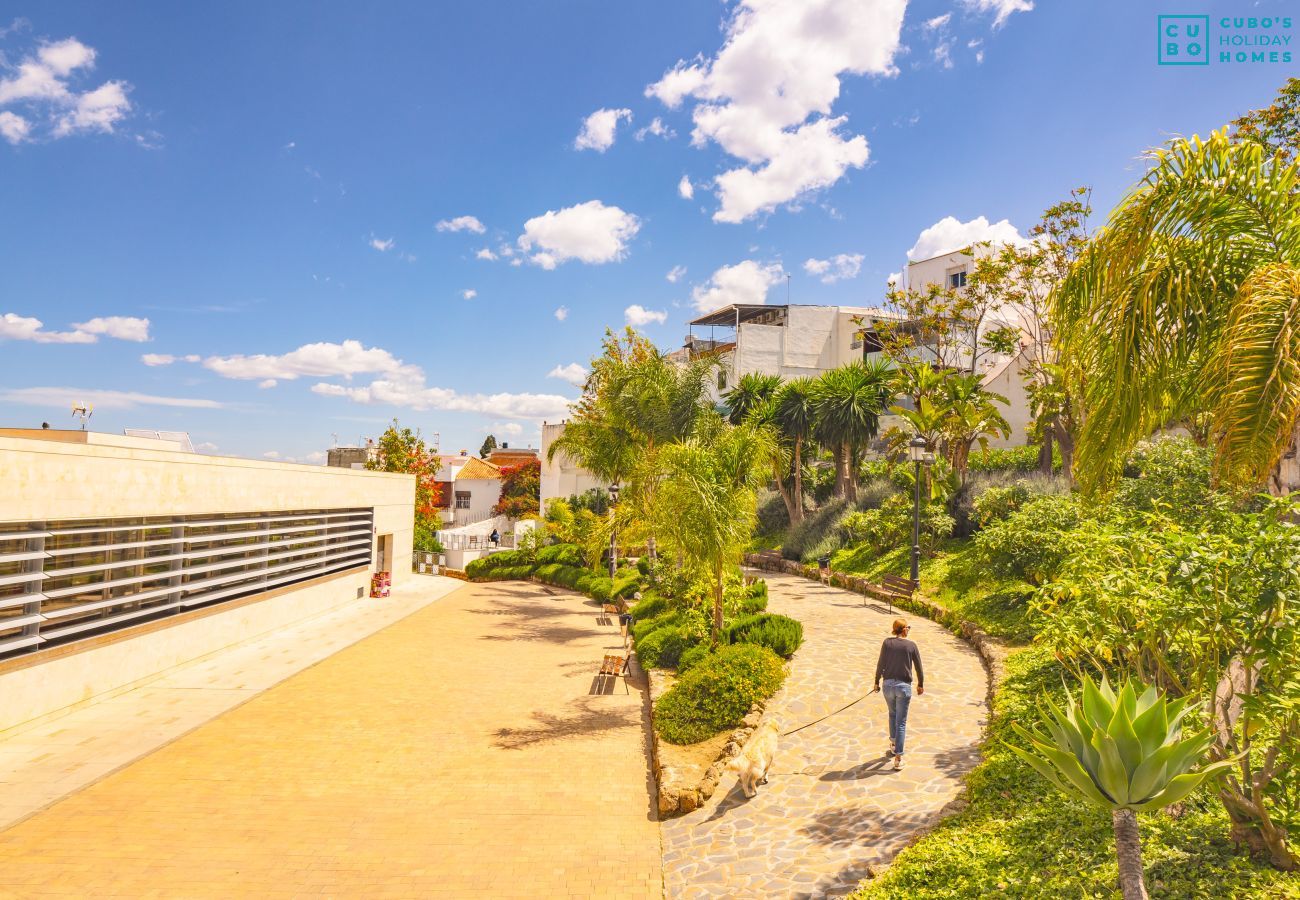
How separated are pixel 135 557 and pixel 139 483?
1.57 metres

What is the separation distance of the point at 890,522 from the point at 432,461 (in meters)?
31.0

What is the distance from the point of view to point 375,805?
8.42 metres

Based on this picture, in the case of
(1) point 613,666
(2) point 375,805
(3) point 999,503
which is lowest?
(2) point 375,805

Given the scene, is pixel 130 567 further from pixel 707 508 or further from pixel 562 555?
pixel 562 555

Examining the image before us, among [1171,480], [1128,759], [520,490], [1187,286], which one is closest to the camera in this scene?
[1128,759]

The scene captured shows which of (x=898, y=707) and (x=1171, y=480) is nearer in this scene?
(x=898, y=707)

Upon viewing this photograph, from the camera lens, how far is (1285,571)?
4410 millimetres

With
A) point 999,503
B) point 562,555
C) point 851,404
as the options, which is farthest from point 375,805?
point 851,404

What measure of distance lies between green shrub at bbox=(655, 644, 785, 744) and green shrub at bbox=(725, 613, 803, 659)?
131 cm

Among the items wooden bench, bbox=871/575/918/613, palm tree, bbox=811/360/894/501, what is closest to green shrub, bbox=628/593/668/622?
wooden bench, bbox=871/575/918/613

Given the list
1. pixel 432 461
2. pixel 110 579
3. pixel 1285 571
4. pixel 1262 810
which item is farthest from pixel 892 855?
pixel 432 461

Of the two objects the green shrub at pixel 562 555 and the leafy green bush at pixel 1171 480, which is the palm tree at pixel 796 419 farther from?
the leafy green bush at pixel 1171 480

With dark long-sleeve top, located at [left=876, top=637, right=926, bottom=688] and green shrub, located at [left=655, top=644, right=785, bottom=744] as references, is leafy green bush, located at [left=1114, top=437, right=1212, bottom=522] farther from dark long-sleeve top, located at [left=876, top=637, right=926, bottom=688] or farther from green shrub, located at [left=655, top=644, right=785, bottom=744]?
green shrub, located at [left=655, top=644, right=785, bottom=744]

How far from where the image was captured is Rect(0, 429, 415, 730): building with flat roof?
35.0 ft
